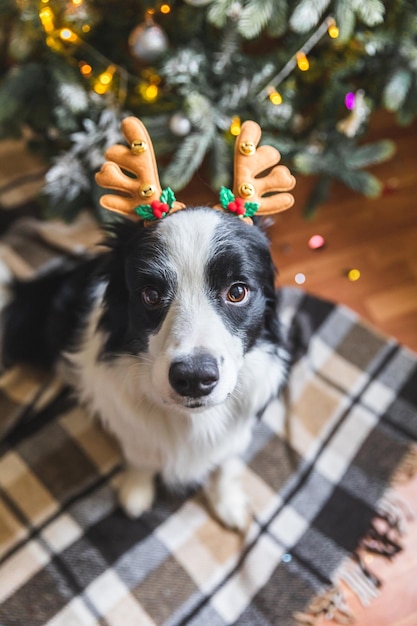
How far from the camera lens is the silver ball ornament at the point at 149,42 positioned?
5.32 ft

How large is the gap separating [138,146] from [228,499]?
1.03 meters

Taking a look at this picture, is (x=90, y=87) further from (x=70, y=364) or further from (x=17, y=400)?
(x=17, y=400)

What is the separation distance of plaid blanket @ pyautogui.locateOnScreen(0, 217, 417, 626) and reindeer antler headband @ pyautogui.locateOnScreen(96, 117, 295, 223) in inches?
34.1

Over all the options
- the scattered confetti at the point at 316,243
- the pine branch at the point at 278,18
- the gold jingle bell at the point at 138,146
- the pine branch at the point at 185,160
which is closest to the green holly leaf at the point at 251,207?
the gold jingle bell at the point at 138,146

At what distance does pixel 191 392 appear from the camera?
107cm

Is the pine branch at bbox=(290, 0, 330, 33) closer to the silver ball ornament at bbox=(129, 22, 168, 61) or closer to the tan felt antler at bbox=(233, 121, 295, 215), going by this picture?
the silver ball ornament at bbox=(129, 22, 168, 61)

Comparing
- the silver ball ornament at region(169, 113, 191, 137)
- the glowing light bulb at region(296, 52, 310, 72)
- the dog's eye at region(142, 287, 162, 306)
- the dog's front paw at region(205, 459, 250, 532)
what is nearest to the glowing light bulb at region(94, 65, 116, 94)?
the silver ball ornament at region(169, 113, 191, 137)

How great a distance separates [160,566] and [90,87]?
149 centimetres

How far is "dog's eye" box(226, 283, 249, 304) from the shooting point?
1165 mm

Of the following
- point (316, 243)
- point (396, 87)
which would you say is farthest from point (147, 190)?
Answer: point (316, 243)

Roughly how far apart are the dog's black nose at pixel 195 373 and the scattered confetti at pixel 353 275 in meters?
1.25

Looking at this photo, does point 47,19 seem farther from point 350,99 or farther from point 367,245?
point 367,245

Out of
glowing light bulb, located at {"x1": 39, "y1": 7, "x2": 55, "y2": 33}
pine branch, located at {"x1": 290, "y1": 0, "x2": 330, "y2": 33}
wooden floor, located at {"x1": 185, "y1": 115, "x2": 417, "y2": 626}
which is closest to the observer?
pine branch, located at {"x1": 290, "y1": 0, "x2": 330, "y2": 33}

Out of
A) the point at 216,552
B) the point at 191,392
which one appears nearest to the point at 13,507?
the point at 216,552
